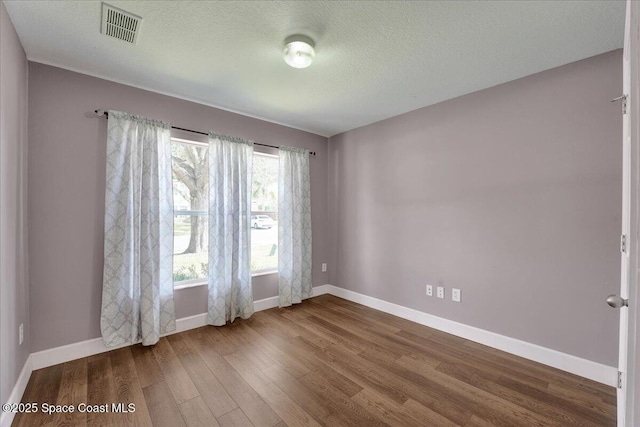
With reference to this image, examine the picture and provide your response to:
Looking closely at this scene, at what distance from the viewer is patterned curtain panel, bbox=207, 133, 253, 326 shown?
2982mm

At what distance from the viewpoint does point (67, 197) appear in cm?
226

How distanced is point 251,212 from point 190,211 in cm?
73

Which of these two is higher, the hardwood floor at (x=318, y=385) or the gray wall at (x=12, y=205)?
the gray wall at (x=12, y=205)

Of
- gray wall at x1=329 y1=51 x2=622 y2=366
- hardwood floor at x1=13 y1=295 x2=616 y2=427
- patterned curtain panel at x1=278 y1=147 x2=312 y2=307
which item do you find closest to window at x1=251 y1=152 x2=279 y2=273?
patterned curtain panel at x1=278 y1=147 x2=312 y2=307

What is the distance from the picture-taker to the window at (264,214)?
3.56 meters

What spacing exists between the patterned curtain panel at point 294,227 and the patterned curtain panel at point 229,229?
52 cm

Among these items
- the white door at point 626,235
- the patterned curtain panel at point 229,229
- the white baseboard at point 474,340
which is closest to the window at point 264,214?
the patterned curtain panel at point 229,229

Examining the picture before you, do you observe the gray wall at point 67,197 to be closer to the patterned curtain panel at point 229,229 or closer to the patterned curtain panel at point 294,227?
the patterned curtain panel at point 229,229

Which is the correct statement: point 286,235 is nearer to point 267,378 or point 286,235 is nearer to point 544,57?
point 267,378

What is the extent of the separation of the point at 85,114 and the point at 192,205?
121 centimetres

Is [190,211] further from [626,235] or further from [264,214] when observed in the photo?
[626,235]

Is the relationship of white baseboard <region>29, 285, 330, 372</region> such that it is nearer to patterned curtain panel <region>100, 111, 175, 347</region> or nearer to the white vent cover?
patterned curtain panel <region>100, 111, 175, 347</region>

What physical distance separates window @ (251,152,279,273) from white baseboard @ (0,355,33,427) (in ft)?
6.73

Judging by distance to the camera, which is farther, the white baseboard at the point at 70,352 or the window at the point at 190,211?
the window at the point at 190,211
